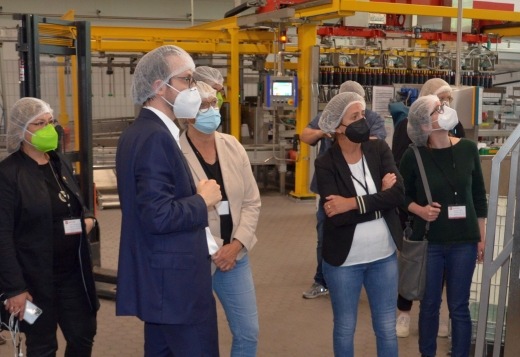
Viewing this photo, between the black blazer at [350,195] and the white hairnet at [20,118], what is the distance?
49.7 inches

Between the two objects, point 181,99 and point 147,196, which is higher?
point 181,99

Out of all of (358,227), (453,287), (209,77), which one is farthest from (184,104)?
(453,287)

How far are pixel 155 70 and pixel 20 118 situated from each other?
846 mm

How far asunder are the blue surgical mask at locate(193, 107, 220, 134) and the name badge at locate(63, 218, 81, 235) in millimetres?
657

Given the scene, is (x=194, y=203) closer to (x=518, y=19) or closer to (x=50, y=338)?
(x=50, y=338)

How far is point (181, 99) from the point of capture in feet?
7.29

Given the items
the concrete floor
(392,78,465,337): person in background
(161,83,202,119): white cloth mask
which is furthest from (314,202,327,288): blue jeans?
(161,83,202,119): white cloth mask

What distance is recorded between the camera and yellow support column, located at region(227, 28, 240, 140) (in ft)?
27.4

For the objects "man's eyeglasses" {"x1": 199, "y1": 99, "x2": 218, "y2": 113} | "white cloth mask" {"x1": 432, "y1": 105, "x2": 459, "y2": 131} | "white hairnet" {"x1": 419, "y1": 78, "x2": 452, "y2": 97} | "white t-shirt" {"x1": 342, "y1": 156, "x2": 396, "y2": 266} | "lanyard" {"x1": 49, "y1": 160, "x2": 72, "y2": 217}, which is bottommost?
"white t-shirt" {"x1": 342, "y1": 156, "x2": 396, "y2": 266}

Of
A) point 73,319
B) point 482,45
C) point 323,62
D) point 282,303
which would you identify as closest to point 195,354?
point 73,319

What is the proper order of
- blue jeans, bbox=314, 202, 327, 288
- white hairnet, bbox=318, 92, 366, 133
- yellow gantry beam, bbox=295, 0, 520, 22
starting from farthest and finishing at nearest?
yellow gantry beam, bbox=295, 0, 520, 22, blue jeans, bbox=314, 202, 327, 288, white hairnet, bbox=318, 92, 366, 133

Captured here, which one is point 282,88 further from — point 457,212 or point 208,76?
point 457,212

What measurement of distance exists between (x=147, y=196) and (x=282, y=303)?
8.94 feet

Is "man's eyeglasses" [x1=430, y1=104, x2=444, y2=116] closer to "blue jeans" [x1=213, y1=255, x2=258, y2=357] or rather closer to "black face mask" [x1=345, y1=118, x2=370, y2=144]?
"black face mask" [x1=345, y1=118, x2=370, y2=144]
